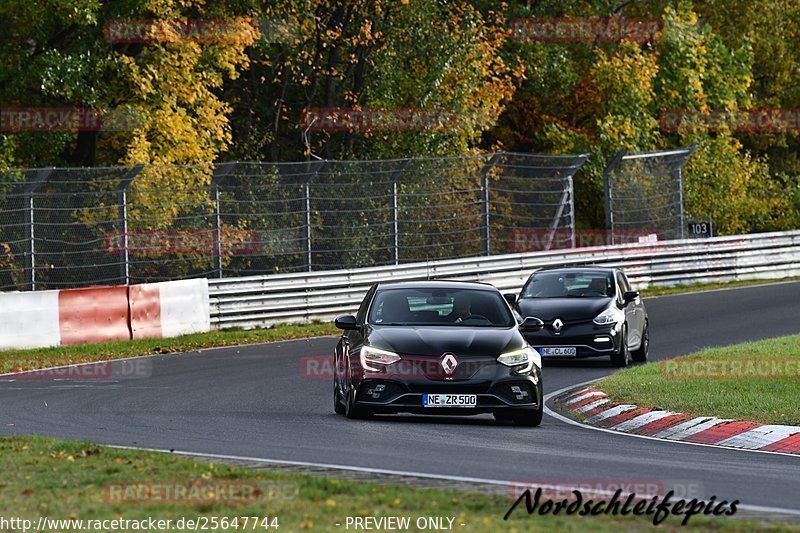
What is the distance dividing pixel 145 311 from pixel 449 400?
11.9 meters

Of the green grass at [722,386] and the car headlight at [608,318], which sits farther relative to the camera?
the car headlight at [608,318]

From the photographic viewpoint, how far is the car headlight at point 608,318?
2184 centimetres

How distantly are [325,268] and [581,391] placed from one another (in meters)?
12.2

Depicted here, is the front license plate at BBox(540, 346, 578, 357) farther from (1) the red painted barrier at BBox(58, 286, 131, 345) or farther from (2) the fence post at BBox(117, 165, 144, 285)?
(2) the fence post at BBox(117, 165, 144, 285)

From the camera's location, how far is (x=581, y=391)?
18078 mm

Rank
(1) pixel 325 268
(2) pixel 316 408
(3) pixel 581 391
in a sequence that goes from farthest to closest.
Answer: (1) pixel 325 268 < (3) pixel 581 391 < (2) pixel 316 408

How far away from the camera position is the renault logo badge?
1452 centimetres

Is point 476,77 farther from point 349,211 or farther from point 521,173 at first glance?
point 349,211

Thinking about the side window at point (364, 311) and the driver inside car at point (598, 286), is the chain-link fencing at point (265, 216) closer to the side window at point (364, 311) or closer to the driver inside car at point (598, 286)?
the driver inside car at point (598, 286)

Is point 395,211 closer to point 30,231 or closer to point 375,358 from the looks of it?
point 30,231

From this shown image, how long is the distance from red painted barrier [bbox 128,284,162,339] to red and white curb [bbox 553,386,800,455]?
9968mm

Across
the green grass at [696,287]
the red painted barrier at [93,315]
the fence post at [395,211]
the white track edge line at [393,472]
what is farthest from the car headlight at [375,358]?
the green grass at [696,287]

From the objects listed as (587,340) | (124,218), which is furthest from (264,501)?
(124,218)

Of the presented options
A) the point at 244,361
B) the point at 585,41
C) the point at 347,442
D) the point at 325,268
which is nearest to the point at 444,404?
the point at 347,442
